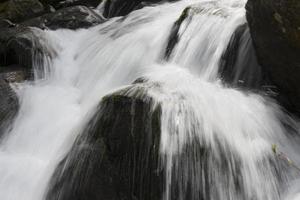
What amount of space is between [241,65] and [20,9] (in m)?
5.69

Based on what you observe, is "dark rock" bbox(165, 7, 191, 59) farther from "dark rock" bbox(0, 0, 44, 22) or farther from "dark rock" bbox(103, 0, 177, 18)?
"dark rock" bbox(0, 0, 44, 22)

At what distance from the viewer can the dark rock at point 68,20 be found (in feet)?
29.2

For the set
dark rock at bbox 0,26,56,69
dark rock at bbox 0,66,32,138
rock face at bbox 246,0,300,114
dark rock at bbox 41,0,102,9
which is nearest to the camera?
rock face at bbox 246,0,300,114

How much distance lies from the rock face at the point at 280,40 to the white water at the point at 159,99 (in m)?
0.28

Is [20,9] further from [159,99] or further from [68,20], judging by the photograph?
[159,99]

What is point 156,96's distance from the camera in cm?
463

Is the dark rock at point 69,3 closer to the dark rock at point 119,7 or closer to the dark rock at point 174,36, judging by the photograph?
the dark rock at point 119,7

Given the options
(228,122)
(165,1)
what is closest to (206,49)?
(228,122)

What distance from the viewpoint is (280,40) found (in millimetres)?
4859

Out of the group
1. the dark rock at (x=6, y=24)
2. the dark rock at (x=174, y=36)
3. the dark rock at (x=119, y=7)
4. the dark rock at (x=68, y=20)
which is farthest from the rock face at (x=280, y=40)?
the dark rock at (x=6, y=24)

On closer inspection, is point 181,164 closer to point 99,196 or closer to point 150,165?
point 150,165

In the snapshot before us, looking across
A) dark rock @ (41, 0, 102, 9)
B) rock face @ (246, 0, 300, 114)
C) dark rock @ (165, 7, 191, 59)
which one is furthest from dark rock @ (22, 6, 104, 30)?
rock face @ (246, 0, 300, 114)

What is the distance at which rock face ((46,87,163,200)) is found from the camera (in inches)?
166

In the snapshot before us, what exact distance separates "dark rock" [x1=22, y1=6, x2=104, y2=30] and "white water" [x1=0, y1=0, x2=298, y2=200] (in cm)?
24
